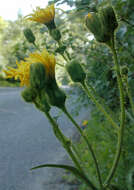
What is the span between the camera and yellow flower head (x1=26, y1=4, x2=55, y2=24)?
3.14 ft

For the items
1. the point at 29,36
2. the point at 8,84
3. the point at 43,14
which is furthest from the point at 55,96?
the point at 8,84

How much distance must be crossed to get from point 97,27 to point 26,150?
246 centimetres

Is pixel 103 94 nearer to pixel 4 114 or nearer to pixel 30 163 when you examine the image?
pixel 30 163

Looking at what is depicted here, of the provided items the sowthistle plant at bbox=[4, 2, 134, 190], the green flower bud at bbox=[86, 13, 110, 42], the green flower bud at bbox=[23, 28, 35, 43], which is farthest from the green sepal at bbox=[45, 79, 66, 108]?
the green flower bud at bbox=[23, 28, 35, 43]

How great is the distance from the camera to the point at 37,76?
24.7 inches

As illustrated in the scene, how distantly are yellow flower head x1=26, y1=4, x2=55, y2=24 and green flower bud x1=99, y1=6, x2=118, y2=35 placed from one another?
33 cm

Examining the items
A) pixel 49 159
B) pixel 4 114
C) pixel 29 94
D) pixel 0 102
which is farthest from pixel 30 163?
pixel 0 102

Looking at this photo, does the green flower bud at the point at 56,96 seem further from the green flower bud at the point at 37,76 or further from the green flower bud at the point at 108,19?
the green flower bud at the point at 108,19

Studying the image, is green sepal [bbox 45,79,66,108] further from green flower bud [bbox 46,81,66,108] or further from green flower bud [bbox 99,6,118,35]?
green flower bud [bbox 99,6,118,35]

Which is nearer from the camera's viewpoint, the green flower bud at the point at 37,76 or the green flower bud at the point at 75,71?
the green flower bud at the point at 37,76

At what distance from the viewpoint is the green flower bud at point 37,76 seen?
630 mm

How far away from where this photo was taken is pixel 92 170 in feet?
5.89

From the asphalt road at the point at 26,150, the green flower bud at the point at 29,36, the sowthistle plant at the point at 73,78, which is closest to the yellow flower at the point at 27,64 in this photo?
the sowthistle plant at the point at 73,78

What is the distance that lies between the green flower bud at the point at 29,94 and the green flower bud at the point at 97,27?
244mm
